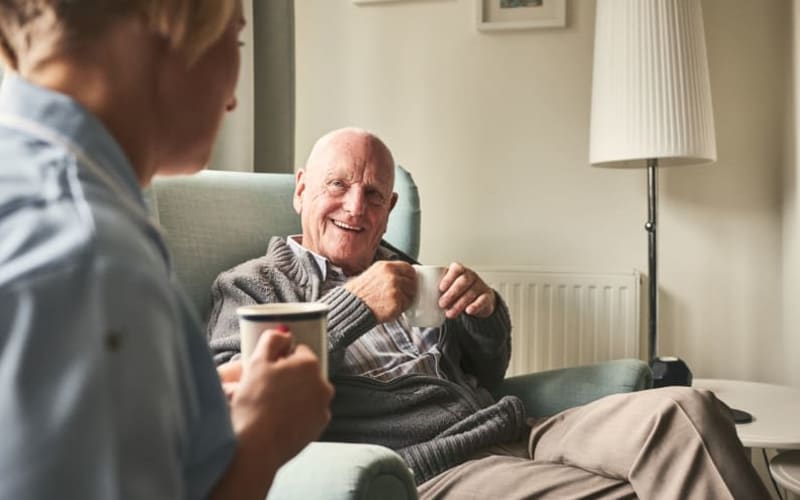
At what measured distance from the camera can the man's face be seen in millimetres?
1532

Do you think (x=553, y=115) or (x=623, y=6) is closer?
(x=623, y=6)

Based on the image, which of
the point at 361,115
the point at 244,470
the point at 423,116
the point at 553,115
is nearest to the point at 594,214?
the point at 553,115

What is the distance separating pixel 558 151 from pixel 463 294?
1083 mm

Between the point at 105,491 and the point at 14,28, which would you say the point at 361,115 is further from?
the point at 105,491

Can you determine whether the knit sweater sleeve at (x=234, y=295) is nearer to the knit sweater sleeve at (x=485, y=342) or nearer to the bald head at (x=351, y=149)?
the bald head at (x=351, y=149)

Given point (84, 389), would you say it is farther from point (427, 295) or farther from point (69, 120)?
point (427, 295)

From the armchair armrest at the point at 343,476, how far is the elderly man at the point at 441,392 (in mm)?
336

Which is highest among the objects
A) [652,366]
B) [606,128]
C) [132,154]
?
[606,128]

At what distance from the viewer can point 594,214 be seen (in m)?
2.31

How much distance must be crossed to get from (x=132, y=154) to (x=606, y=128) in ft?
5.22

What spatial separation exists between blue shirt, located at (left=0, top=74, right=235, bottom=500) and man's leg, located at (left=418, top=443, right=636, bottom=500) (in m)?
0.84

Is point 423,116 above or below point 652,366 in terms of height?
above

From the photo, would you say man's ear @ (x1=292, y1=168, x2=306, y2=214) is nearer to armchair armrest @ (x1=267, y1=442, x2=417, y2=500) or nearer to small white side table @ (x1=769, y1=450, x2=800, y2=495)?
armchair armrest @ (x1=267, y1=442, x2=417, y2=500)

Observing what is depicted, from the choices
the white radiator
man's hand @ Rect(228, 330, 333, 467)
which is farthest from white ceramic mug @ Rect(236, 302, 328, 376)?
the white radiator
